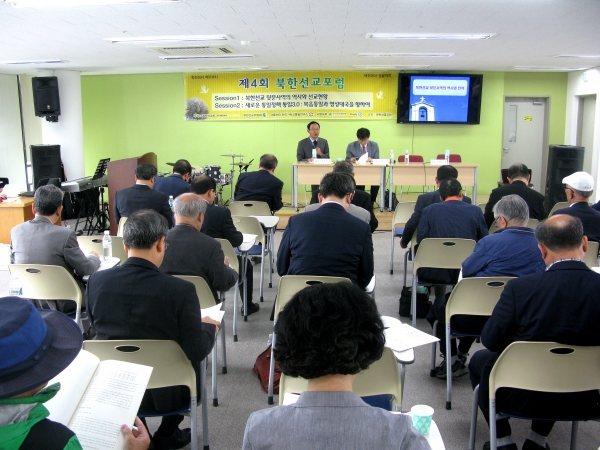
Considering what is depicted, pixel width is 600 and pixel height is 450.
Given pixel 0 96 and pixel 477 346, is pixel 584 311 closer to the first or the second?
pixel 477 346

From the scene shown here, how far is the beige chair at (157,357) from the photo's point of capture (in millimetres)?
2148

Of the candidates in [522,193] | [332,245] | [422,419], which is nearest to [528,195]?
[522,193]

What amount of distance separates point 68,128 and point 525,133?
919 centimetres

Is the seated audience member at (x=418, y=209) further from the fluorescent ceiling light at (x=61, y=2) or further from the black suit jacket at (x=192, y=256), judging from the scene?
the fluorescent ceiling light at (x=61, y=2)

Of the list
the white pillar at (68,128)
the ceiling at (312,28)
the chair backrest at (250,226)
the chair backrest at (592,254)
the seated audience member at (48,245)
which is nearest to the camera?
the seated audience member at (48,245)

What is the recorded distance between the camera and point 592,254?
3.98m

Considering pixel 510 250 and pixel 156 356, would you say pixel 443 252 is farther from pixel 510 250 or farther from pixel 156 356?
pixel 156 356

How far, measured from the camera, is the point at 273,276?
19.4 ft

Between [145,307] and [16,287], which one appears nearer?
[145,307]

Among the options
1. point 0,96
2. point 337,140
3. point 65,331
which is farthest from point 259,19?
point 0,96

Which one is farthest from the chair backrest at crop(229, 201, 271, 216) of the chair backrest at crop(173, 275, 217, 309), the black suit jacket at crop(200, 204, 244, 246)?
the chair backrest at crop(173, 275, 217, 309)

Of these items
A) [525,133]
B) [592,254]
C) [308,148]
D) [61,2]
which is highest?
[61,2]

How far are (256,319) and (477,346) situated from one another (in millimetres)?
1839

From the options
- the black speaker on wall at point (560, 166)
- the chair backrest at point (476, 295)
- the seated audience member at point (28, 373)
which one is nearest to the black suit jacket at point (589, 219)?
the chair backrest at point (476, 295)
